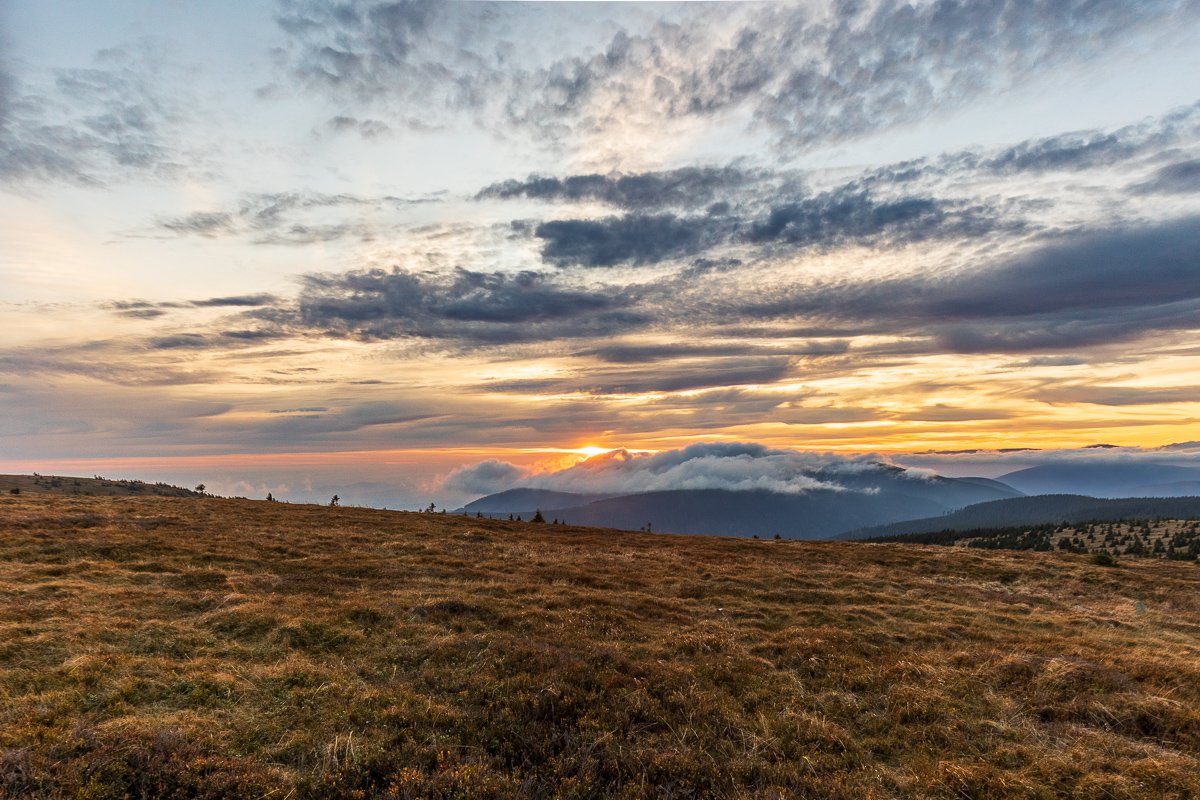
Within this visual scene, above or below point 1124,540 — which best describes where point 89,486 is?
above

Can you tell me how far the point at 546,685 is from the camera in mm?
13539

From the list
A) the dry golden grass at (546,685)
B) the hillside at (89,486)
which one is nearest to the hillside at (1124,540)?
the dry golden grass at (546,685)

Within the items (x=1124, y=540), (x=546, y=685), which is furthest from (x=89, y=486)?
(x=1124, y=540)

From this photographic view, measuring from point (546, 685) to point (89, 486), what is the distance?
99509mm

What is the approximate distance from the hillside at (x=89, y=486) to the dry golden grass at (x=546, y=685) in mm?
57889

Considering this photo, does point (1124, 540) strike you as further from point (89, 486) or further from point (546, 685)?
point (89, 486)

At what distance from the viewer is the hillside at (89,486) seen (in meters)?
69.7

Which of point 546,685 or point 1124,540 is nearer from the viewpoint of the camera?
point 546,685

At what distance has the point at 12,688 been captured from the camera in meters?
11.5

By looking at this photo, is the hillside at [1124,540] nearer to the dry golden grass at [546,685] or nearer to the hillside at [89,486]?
the dry golden grass at [546,685]

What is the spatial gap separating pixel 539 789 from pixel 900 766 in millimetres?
7601

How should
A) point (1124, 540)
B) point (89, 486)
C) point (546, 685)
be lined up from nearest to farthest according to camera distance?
point (546, 685) → point (1124, 540) → point (89, 486)

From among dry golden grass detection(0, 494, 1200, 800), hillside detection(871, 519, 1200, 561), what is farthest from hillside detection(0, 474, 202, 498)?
hillside detection(871, 519, 1200, 561)

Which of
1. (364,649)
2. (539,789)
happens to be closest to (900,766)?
(539,789)
